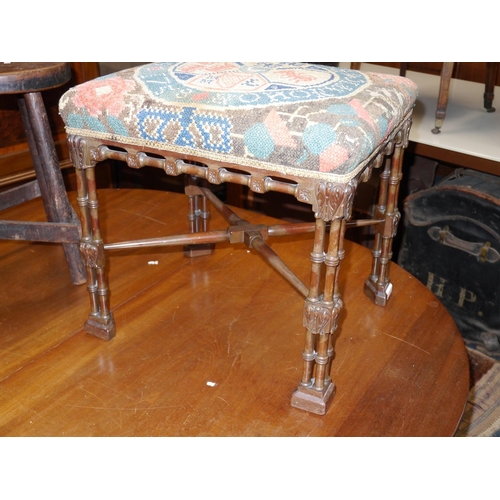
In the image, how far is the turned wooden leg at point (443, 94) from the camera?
1590 mm

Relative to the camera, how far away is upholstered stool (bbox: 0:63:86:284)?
1.01m

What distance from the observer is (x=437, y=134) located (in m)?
1.64

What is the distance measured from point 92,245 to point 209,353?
276 millimetres

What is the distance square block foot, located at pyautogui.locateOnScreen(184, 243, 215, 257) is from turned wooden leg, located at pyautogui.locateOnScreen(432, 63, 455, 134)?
75cm

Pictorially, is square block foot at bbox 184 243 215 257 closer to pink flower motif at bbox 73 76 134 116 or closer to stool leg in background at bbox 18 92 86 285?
stool leg in background at bbox 18 92 86 285

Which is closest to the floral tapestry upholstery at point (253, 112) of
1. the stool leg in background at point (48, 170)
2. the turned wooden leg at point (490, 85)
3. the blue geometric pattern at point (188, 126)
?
the blue geometric pattern at point (188, 126)

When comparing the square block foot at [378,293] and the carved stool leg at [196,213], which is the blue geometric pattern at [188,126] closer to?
the carved stool leg at [196,213]

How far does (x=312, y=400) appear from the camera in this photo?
91 centimetres

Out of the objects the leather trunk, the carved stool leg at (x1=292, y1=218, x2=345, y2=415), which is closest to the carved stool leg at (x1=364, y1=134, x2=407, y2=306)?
the carved stool leg at (x1=292, y1=218, x2=345, y2=415)

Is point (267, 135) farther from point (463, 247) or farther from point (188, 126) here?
point (463, 247)

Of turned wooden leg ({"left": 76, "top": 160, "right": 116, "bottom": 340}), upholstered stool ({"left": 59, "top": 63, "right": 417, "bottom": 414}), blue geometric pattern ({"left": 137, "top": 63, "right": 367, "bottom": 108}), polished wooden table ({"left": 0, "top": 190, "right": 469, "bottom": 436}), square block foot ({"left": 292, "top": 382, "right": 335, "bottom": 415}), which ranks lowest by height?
polished wooden table ({"left": 0, "top": 190, "right": 469, "bottom": 436})

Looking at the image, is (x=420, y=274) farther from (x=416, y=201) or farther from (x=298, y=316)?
(x=298, y=316)

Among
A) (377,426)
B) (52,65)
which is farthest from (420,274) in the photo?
(52,65)

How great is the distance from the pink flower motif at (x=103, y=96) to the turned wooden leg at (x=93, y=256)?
4.4 inches
